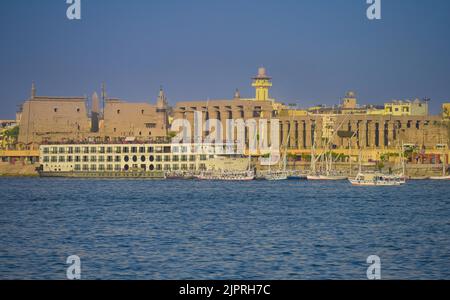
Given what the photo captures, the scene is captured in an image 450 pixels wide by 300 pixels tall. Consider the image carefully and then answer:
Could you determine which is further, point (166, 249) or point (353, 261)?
point (166, 249)

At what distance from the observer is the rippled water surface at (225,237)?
3031 centimetres

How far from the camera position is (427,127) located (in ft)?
438

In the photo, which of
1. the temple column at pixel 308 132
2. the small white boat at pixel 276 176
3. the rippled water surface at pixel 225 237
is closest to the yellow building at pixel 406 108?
the temple column at pixel 308 132

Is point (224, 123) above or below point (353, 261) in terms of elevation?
above

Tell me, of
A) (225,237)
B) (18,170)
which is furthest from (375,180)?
(225,237)

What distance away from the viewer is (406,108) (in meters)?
146

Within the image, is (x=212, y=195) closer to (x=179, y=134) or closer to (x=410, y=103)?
(x=179, y=134)

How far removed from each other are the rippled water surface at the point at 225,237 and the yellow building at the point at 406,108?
7897 cm

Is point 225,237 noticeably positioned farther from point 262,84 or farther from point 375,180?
point 262,84

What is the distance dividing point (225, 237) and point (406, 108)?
362ft

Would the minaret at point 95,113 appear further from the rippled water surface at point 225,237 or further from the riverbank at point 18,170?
the rippled water surface at point 225,237

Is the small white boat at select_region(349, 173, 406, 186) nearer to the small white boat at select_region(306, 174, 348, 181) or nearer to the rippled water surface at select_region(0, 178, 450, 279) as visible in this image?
the small white boat at select_region(306, 174, 348, 181)
